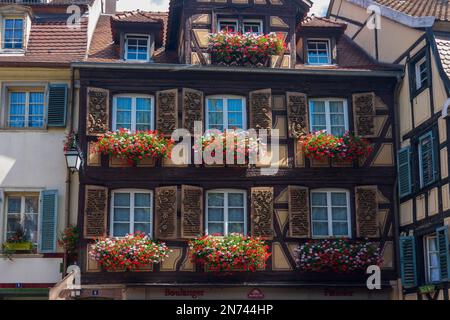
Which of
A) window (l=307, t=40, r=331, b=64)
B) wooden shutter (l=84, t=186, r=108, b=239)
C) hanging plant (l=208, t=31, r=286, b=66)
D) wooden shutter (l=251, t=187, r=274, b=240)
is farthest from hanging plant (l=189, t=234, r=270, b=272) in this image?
window (l=307, t=40, r=331, b=64)

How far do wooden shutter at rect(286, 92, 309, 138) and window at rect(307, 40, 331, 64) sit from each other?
174 cm

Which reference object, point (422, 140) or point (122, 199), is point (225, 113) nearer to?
point (122, 199)

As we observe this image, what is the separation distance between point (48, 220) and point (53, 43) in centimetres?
443

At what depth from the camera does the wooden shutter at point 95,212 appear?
56.5ft

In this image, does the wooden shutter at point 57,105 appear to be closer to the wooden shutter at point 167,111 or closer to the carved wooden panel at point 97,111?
the carved wooden panel at point 97,111

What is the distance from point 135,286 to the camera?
16984mm

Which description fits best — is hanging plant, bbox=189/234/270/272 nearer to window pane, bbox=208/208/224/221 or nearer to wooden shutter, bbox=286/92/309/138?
window pane, bbox=208/208/224/221

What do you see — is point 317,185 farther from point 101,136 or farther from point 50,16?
point 50,16

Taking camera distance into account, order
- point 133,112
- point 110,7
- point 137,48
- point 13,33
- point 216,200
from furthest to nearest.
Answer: point 110,7 → point 137,48 → point 13,33 → point 133,112 → point 216,200

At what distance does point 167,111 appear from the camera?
1805 cm

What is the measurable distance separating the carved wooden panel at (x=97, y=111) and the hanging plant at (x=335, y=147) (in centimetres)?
452

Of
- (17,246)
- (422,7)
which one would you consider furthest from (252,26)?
(17,246)
